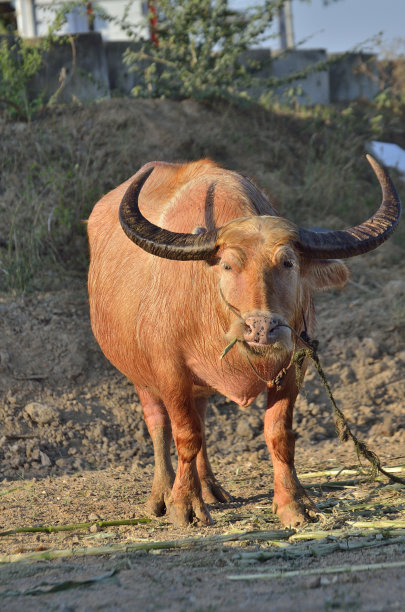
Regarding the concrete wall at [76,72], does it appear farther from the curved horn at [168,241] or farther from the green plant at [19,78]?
the curved horn at [168,241]

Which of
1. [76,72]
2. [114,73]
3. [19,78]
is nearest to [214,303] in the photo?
[19,78]

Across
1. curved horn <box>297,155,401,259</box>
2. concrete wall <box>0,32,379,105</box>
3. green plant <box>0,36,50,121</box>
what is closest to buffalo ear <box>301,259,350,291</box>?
curved horn <box>297,155,401,259</box>

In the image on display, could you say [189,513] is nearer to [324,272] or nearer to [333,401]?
[333,401]

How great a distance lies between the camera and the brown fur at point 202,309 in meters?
4.46

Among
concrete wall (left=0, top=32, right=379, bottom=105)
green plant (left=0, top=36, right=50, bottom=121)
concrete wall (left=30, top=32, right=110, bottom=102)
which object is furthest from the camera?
concrete wall (left=0, top=32, right=379, bottom=105)

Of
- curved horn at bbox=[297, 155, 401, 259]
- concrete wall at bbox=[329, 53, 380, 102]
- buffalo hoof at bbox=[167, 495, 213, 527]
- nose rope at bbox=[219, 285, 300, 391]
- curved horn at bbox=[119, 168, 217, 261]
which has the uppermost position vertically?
concrete wall at bbox=[329, 53, 380, 102]

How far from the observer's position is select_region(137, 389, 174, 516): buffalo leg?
5449 millimetres

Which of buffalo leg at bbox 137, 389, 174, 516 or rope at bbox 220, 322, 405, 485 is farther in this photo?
buffalo leg at bbox 137, 389, 174, 516

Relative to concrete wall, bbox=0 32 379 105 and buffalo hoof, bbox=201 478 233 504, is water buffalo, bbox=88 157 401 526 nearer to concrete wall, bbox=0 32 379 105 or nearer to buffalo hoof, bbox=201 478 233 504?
buffalo hoof, bbox=201 478 233 504

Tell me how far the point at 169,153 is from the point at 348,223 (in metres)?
2.60

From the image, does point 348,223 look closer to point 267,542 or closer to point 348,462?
point 348,462

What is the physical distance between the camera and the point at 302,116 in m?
13.8

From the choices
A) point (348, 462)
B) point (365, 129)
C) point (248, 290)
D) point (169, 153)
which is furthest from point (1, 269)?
point (365, 129)

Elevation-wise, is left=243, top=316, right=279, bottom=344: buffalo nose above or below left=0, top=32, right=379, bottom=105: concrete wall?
below
